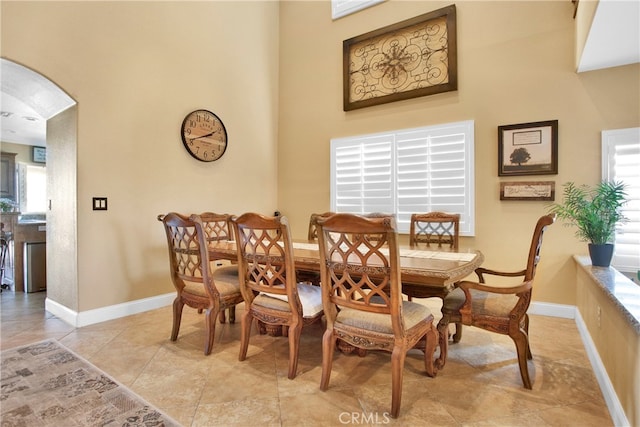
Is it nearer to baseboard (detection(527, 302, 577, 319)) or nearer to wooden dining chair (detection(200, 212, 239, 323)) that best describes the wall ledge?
baseboard (detection(527, 302, 577, 319))

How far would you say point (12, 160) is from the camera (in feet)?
21.6

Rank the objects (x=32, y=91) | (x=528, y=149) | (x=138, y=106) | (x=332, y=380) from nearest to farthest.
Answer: (x=332, y=380) → (x=32, y=91) → (x=528, y=149) → (x=138, y=106)

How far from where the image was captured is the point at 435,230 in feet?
10.2

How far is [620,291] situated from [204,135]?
4.11m

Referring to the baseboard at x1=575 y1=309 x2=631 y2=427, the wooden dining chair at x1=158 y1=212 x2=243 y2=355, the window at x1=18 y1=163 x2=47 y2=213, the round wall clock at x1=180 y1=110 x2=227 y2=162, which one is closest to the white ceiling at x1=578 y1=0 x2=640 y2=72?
the baseboard at x1=575 y1=309 x2=631 y2=427

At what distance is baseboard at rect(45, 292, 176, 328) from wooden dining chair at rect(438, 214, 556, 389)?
301cm

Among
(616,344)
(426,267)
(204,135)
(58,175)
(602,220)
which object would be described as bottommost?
(616,344)

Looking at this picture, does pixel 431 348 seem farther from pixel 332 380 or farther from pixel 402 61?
pixel 402 61

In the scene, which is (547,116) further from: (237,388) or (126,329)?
(126,329)

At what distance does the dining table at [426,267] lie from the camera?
5.43ft

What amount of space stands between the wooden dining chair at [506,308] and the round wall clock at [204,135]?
128 inches

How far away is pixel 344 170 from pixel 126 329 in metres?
3.12

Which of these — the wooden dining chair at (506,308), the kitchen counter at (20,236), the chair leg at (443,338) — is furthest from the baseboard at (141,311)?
the kitchen counter at (20,236)

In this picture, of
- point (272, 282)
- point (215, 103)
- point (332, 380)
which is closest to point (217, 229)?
point (272, 282)
